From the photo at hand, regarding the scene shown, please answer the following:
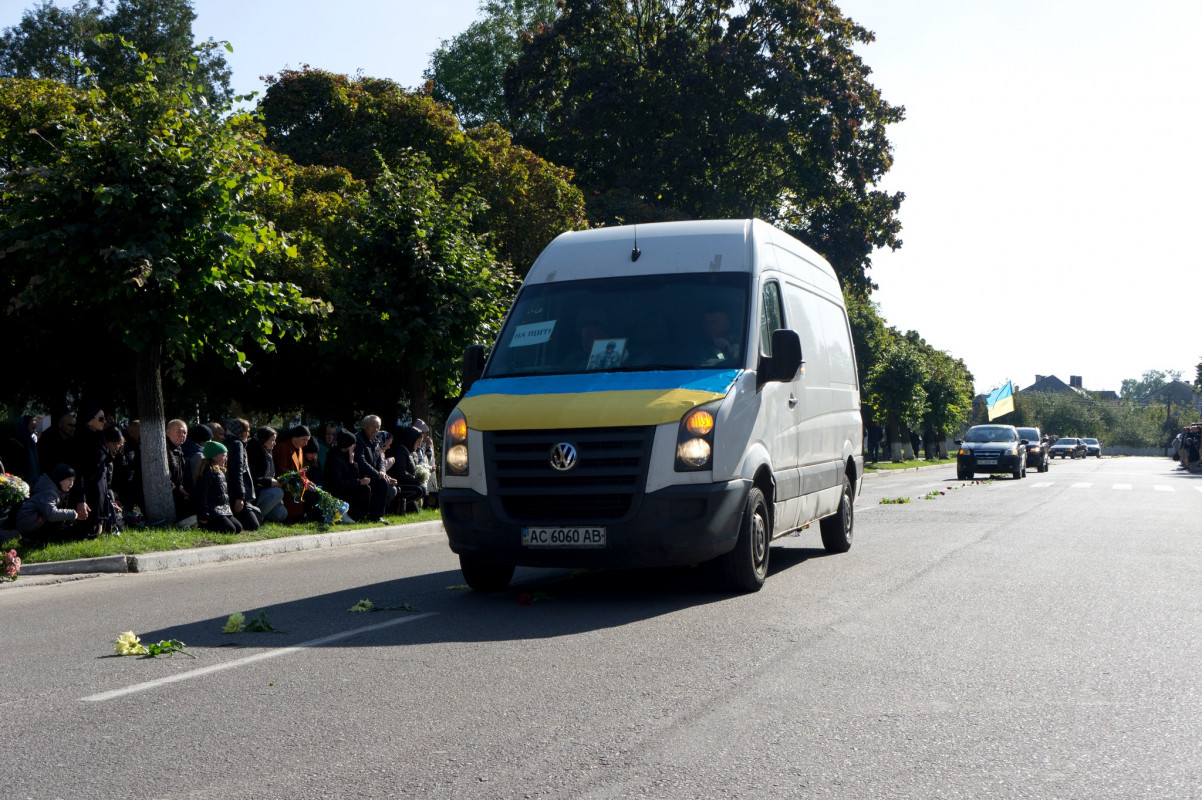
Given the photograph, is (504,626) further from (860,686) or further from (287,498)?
(287,498)

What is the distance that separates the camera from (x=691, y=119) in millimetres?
32375

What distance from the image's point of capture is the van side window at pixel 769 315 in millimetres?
8898

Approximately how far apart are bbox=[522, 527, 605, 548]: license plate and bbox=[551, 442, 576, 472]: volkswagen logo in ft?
1.33

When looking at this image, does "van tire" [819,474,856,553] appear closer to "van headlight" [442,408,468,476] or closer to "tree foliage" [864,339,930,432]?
"van headlight" [442,408,468,476]

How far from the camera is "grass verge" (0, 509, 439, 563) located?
37.9 feet

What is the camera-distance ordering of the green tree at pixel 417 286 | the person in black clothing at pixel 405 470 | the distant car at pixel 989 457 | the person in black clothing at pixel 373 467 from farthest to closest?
the distant car at pixel 989 457 < the green tree at pixel 417 286 < the person in black clothing at pixel 405 470 < the person in black clothing at pixel 373 467

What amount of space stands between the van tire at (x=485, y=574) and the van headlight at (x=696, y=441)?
5.73 feet

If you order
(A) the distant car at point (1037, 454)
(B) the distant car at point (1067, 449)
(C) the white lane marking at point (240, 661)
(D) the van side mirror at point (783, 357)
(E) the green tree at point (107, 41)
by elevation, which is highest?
(E) the green tree at point (107, 41)

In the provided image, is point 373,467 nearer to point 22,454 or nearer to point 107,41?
point 22,454

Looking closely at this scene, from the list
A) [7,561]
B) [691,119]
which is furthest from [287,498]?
[691,119]

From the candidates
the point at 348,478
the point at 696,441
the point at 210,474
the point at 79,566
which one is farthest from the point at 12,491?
the point at 696,441

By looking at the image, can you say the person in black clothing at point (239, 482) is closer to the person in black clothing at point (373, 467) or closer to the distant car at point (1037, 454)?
the person in black clothing at point (373, 467)

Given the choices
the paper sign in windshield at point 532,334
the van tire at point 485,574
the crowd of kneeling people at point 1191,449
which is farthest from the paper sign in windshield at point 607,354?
the crowd of kneeling people at point 1191,449

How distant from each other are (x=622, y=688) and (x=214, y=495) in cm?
950
